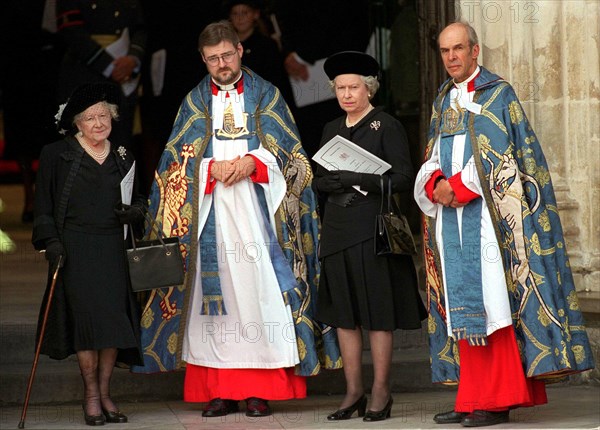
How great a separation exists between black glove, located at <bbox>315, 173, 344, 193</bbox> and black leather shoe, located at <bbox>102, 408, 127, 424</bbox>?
1.51m

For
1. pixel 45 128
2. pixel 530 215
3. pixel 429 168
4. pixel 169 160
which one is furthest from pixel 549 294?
pixel 45 128

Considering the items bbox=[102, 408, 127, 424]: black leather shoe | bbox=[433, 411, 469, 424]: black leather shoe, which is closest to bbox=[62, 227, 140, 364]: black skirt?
bbox=[102, 408, 127, 424]: black leather shoe

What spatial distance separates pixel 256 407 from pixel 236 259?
0.76 metres

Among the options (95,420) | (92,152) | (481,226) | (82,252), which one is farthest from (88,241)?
(481,226)

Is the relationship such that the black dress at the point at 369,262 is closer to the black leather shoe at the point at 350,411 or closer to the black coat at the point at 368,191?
the black coat at the point at 368,191

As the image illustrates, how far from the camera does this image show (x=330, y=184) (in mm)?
7492

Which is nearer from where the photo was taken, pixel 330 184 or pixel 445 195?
pixel 445 195

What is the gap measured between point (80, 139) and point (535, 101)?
8.84 ft

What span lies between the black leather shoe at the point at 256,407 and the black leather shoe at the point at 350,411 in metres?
0.36

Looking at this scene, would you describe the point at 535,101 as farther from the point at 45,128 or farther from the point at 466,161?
the point at 45,128

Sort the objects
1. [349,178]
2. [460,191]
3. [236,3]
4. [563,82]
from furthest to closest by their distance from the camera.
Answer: [236,3] → [563,82] → [349,178] → [460,191]

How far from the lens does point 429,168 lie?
24.6ft

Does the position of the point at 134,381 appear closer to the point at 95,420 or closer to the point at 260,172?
the point at 95,420

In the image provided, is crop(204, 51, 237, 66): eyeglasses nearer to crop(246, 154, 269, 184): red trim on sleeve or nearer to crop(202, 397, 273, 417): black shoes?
crop(246, 154, 269, 184): red trim on sleeve
